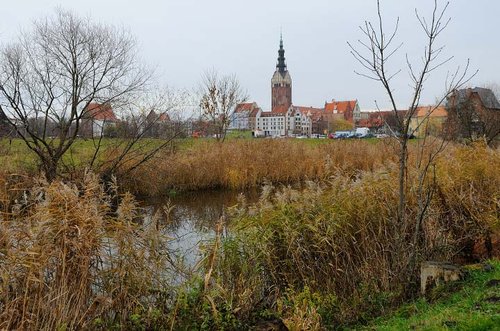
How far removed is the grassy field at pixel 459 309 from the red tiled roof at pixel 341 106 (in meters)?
94.5

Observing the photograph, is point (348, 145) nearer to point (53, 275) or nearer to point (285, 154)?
point (285, 154)

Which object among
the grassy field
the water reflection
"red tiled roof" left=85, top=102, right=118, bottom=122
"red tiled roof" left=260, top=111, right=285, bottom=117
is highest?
"red tiled roof" left=260, top=111, right=285, bottom=117

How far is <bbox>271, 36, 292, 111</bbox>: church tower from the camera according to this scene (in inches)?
4163

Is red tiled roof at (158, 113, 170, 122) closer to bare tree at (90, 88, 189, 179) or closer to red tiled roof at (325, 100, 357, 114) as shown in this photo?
bare tree at (90, 88, 189, 179)

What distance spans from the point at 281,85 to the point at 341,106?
1604 centimetres

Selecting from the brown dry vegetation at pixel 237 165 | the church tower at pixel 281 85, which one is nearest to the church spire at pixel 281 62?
the church tower at pixel 281 85

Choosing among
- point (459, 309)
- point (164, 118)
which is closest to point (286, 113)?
point (164, 118)

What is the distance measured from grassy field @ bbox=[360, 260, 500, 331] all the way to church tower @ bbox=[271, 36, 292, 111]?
3980 inches

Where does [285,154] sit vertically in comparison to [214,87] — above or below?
below

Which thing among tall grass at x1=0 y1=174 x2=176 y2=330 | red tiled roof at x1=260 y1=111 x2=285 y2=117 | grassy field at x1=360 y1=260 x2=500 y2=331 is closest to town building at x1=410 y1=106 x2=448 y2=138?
grassy field at x1=360 y1=260 x2=500 y2=331

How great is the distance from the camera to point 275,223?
19.2 feet

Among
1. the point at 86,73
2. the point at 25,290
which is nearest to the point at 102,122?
the point at 86,73

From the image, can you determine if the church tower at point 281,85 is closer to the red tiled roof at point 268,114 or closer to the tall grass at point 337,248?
the red tiled roof at point 268,114

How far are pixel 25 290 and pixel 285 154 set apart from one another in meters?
15.3
